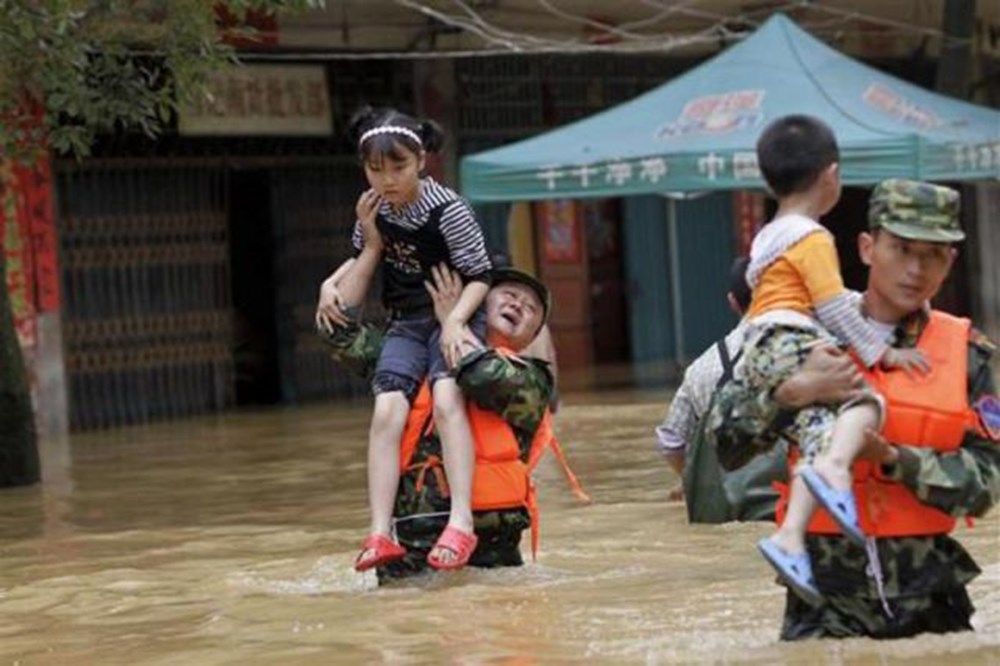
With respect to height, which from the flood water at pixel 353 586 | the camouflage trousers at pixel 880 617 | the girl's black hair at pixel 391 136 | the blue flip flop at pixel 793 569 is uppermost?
the girl's black hair at pixel 391 136

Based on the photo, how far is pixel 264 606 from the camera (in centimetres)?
808

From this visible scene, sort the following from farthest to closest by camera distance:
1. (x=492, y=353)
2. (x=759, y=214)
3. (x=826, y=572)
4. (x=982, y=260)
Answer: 1. (x=982, y=260)
2. (x=759, y=214)
3. (x=492, y=353)
4. (x=826, y=572)

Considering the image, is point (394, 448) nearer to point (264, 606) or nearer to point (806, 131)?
point (264, 606)

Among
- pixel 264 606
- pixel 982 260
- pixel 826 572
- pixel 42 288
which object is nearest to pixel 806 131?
pixel 826 572

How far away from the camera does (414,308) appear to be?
8.21 meters

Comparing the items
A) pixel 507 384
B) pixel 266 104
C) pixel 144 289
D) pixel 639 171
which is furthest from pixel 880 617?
pixel 266 104

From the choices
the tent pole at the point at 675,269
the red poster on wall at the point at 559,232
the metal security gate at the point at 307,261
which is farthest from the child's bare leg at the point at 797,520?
the red poster on wall at the point at 559,232

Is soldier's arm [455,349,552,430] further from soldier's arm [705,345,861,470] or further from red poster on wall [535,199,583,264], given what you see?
red poster on wall [535,199,583,264]

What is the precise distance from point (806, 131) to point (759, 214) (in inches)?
804

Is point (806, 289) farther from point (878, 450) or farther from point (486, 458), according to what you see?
point (486, 458)

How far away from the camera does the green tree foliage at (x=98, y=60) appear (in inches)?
469

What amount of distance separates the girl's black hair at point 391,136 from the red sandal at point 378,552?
4.06 feet

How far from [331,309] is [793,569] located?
10.6 ft

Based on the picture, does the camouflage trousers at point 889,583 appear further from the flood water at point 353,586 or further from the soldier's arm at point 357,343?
the soldier's arm at point 357,343
